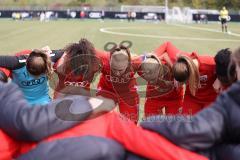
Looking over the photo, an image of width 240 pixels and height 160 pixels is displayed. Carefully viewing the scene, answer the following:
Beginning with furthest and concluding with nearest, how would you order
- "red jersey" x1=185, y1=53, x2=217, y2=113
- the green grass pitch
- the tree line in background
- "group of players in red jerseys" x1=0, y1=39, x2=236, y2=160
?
the tree line in background
the green grass pitch
"red jersey" x1=185, y1=53, x2=217, y2=113
"group of players in red jerseys" x1=0, y1=39, x2=236, y2=160

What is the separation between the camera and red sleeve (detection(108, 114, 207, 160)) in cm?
275

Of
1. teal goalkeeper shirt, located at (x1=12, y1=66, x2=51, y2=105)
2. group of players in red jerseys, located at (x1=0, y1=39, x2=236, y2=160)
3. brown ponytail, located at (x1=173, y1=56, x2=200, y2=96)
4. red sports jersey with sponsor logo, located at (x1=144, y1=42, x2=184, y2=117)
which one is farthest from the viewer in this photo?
red sports jersey with sponsor logo, located at (x1=144, y1=42, x2=184, y2=117)

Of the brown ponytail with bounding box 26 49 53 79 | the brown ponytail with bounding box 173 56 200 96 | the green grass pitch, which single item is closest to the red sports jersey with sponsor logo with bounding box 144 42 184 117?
the brown ponytail with bounding box 173 56 200 96

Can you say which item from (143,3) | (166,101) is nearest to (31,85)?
(166,101)

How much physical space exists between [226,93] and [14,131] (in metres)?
1.27

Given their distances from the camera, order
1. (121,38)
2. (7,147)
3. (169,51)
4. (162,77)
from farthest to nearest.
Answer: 1. (121,38)
2. (169,51)
3. (162,77)
4. (7,147)

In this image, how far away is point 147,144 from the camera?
277cm

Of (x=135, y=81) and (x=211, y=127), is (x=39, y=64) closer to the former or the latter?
(x=135, y=81)

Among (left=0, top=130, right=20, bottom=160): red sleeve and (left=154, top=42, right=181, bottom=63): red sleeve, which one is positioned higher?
(left=154, top=42, right=181, bottom=63): red sleeve

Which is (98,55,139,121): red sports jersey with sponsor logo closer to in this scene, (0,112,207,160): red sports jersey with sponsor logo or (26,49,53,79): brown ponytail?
(26,49,53,79): brown ponytail

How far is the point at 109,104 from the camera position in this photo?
2.97 metres

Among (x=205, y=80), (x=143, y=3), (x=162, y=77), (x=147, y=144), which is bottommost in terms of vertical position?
(x=143, y=3)

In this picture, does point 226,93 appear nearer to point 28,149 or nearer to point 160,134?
point 160,134

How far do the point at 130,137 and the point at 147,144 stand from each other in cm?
11
